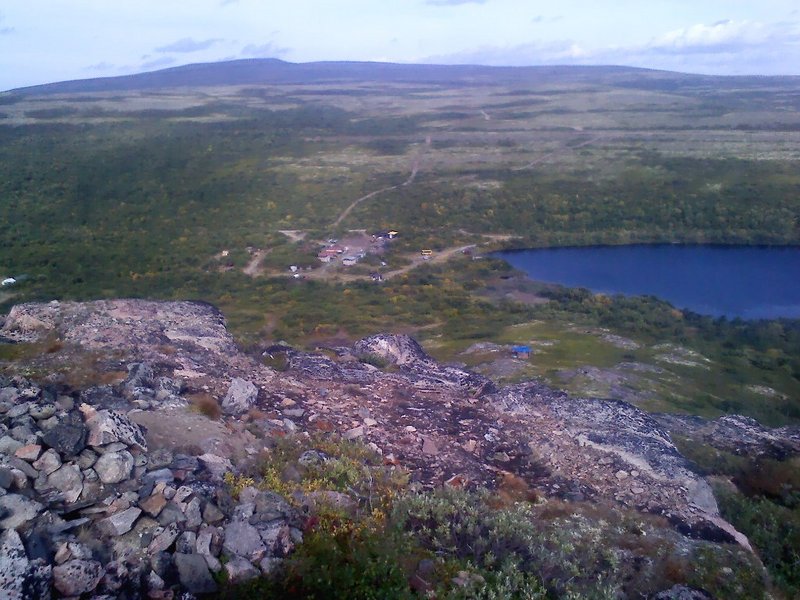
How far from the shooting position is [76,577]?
22.1 ft

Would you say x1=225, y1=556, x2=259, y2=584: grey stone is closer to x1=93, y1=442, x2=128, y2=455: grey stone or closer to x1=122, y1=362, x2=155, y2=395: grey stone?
x1=93, y1=442, x2=128, y2=455: grey stone

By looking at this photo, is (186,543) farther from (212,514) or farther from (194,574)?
(212,514)

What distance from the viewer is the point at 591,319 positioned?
25656 mm

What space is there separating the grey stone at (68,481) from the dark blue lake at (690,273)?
2722 cm

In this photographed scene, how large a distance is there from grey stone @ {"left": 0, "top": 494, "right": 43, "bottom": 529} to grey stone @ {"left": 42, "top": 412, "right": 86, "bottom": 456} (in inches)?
35.4

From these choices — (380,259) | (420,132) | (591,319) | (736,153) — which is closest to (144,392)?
(591,319)

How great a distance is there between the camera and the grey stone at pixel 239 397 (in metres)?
11.7

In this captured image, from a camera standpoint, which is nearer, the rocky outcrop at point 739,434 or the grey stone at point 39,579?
the grey stone at point 39,579

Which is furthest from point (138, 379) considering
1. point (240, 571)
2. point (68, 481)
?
point (240, 571)

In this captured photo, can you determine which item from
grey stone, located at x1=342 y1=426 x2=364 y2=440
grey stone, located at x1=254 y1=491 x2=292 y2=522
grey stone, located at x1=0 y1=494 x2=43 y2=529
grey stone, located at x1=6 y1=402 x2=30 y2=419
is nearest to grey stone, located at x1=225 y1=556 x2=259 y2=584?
grey stone, located at x1=254 y1=491 x2=292 y2=522

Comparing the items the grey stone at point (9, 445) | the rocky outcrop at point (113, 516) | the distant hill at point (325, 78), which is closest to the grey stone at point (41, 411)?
the rocky outcrop at point (113, 516)

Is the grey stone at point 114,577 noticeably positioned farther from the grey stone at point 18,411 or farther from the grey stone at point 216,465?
the grey stone at point 18,411

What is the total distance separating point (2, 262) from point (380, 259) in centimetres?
1849

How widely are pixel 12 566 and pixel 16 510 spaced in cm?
81
